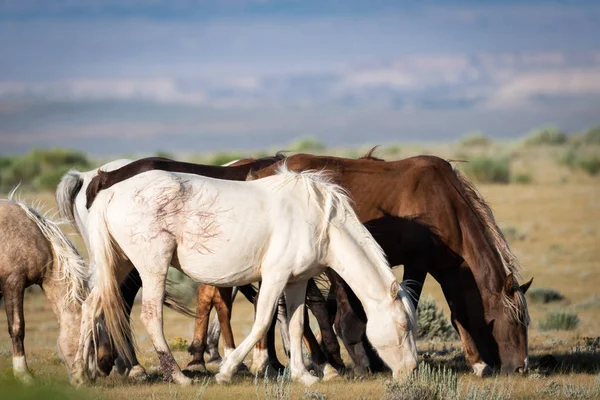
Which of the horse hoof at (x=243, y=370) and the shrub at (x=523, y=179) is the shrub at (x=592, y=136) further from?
the horse hoof at (x=243, y=370)

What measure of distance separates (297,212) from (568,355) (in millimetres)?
4574

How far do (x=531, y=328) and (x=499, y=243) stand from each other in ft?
21.6

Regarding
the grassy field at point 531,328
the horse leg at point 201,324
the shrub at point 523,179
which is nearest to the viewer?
the grassy field at point 531,328

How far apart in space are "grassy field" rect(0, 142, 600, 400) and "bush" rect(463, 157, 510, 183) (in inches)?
74.2

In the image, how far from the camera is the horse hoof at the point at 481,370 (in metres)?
8.66

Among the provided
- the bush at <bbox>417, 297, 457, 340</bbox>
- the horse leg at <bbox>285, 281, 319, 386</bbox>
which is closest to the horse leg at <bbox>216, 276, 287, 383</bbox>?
the horse leg at <bbox>285, 281, 319, 386</bbox>

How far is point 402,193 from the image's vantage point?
940 centimetres

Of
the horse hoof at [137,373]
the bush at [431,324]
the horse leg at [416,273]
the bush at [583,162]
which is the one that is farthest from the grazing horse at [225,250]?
the bush at [583,162]

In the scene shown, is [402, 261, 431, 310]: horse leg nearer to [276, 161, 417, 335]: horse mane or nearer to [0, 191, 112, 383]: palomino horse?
[276, 161, 417, 335]: horse mane

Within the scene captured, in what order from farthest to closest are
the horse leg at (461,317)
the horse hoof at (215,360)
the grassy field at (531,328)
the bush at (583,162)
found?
the bush at (583,162) < the horse hoof at (215,360) < the horse leg at (461,317) < the grassy field at (531,328)

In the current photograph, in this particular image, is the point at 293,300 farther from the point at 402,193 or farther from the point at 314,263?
the point at 402,193

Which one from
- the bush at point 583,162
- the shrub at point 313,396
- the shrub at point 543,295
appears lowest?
the shrub at point 543,295

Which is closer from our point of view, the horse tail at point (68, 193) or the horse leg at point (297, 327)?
the horse leg at point (297, 327)

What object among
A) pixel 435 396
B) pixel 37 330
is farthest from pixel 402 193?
pixel 37 330
